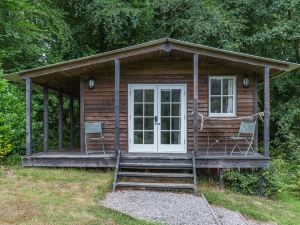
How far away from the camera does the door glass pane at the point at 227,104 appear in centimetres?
1034

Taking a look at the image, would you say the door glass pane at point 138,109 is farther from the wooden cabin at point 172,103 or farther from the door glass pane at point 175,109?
the door glass pane at point 175,109

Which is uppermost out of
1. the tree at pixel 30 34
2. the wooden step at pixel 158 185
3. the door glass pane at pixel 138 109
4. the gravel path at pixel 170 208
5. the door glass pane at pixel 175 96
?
the tree at pixel 30 34

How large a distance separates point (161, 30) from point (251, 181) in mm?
8930

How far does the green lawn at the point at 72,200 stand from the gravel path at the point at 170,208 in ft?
1.00

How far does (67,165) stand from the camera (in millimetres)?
9234

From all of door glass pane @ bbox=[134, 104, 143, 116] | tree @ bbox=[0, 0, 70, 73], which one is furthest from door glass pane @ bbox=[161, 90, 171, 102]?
tree @ bbox=[0, 0, 70, 73]

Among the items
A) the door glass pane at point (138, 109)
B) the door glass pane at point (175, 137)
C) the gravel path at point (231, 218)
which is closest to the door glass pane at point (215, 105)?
the door glass pane at point (175, 137)

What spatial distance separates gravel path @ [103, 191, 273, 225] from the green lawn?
30 cm

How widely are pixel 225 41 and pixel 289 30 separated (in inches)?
90.7

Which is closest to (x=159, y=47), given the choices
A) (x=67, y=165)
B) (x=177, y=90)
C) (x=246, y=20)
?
(x=177, y=90)

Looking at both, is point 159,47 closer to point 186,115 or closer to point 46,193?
point 186,115

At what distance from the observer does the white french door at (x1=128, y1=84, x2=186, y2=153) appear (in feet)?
33.8

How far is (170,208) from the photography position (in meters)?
6.68

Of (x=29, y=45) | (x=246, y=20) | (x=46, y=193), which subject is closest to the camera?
(x=46, y=193)
